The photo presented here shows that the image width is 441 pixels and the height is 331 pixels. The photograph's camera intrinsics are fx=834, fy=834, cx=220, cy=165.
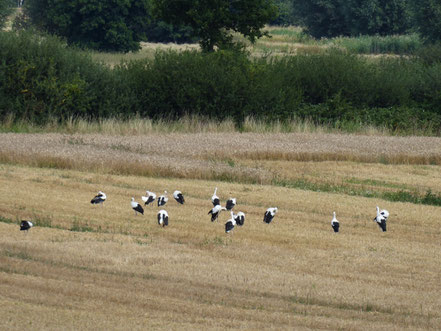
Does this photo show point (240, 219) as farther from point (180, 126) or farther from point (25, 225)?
point (180, 126)

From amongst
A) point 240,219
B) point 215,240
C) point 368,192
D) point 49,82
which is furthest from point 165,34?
point 215,240

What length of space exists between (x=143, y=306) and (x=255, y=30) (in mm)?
38915

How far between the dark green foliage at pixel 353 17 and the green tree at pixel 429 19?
81.5 ft

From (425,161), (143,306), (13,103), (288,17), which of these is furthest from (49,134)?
(288,17)

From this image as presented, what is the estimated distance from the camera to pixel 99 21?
85.9m

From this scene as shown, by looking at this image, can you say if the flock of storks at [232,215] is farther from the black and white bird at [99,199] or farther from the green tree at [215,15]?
the green tree at [215,15]

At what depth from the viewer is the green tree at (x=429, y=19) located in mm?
88688

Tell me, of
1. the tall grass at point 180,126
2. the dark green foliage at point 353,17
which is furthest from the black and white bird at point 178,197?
the dark green foliage at point 353,17

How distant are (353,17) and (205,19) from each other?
75381 millimetres

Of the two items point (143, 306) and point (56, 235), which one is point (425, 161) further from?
point (143, 306)

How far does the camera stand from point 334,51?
53.8m

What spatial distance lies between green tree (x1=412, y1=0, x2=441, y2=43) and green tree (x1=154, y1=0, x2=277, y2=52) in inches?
1668

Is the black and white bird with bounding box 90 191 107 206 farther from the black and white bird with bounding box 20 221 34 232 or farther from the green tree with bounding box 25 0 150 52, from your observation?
the green tree with bounding box 25 0 150 52

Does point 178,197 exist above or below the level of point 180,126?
above
